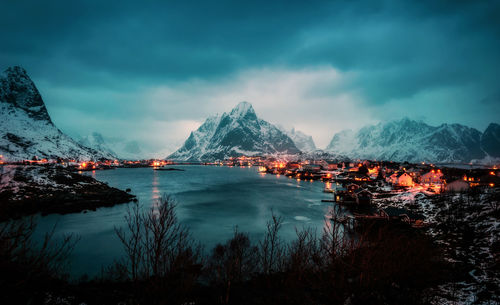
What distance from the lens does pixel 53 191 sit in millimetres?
45281

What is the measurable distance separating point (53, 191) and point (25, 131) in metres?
164

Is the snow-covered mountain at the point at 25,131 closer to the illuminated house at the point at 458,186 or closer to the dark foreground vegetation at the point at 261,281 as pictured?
the dark foreground vegetation at the point at 261,281

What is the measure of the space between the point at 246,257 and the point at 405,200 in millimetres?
38473

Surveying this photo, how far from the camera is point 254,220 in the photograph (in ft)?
128

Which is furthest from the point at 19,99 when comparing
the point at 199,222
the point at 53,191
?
the point at 199,222

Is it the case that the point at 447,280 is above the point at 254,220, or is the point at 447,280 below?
above

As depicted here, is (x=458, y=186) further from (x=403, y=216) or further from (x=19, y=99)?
(x=19, y=99)

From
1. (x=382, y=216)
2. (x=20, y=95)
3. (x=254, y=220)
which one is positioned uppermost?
(x=20, y=95)

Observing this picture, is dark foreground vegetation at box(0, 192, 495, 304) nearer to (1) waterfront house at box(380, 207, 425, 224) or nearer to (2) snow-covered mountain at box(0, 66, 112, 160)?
(1) waterfront house at box(380, 207, 425, 224)

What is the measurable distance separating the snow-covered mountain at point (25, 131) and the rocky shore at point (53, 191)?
325ft

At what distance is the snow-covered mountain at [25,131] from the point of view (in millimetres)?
134512

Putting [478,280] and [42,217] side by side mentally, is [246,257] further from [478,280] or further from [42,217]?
[42,217]

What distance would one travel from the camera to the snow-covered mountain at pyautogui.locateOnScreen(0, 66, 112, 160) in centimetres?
13451

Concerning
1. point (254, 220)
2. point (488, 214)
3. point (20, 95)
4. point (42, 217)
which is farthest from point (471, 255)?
point (20, 95)
